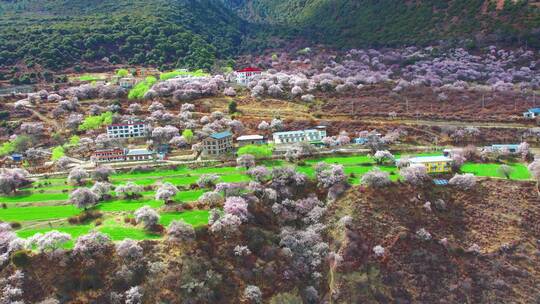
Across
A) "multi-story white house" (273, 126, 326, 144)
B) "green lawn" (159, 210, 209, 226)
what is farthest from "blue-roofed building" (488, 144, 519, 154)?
"green lawn" (159, 210, 209, 226)

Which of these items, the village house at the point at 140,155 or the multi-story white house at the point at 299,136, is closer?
the village house at the point at 140,155

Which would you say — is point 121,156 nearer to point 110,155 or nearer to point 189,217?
point 110,155

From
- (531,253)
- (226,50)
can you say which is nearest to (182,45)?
(226,50)

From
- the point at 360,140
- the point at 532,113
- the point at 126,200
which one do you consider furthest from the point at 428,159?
the point at 126,200

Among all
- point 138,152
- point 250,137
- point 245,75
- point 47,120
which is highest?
point 245,75

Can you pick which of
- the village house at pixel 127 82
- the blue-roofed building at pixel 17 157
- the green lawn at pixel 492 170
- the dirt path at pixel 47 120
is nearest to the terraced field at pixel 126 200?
the green lawn at pixel 492 170

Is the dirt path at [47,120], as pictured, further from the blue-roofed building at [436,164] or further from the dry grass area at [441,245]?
the blue-roofed building at [436,164]
